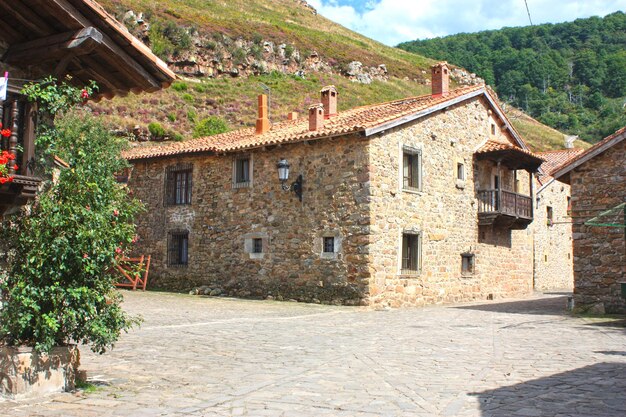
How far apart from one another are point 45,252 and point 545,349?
6.73 meters

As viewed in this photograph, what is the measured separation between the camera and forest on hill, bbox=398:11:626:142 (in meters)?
77.6

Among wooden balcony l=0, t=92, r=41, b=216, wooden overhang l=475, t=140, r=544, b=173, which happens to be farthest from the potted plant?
wooden overhang l=475, t=140, r=544, b=173

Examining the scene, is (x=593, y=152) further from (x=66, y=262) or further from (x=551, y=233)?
(x=551, y=233)

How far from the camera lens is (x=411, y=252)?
16.9 meters

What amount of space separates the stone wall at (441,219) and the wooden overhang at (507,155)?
371mm

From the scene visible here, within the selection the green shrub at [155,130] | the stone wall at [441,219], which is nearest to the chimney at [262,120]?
the stone wall at [441,219]

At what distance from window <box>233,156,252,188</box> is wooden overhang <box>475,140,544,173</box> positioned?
7484 mm

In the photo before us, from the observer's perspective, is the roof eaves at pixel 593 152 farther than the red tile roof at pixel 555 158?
No

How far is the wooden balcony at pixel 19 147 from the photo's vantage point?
215 inches

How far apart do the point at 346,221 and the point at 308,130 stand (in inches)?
130

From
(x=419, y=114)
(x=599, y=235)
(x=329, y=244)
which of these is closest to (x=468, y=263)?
(x=419, y=114)

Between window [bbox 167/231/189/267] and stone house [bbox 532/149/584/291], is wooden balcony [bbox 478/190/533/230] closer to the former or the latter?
stone house [bbox 532/149/584/291]

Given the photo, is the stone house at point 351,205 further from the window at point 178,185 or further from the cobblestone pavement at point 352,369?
the cobblestone pavement at point 352,369

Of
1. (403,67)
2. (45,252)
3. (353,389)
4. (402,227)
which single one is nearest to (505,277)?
(402,227)
